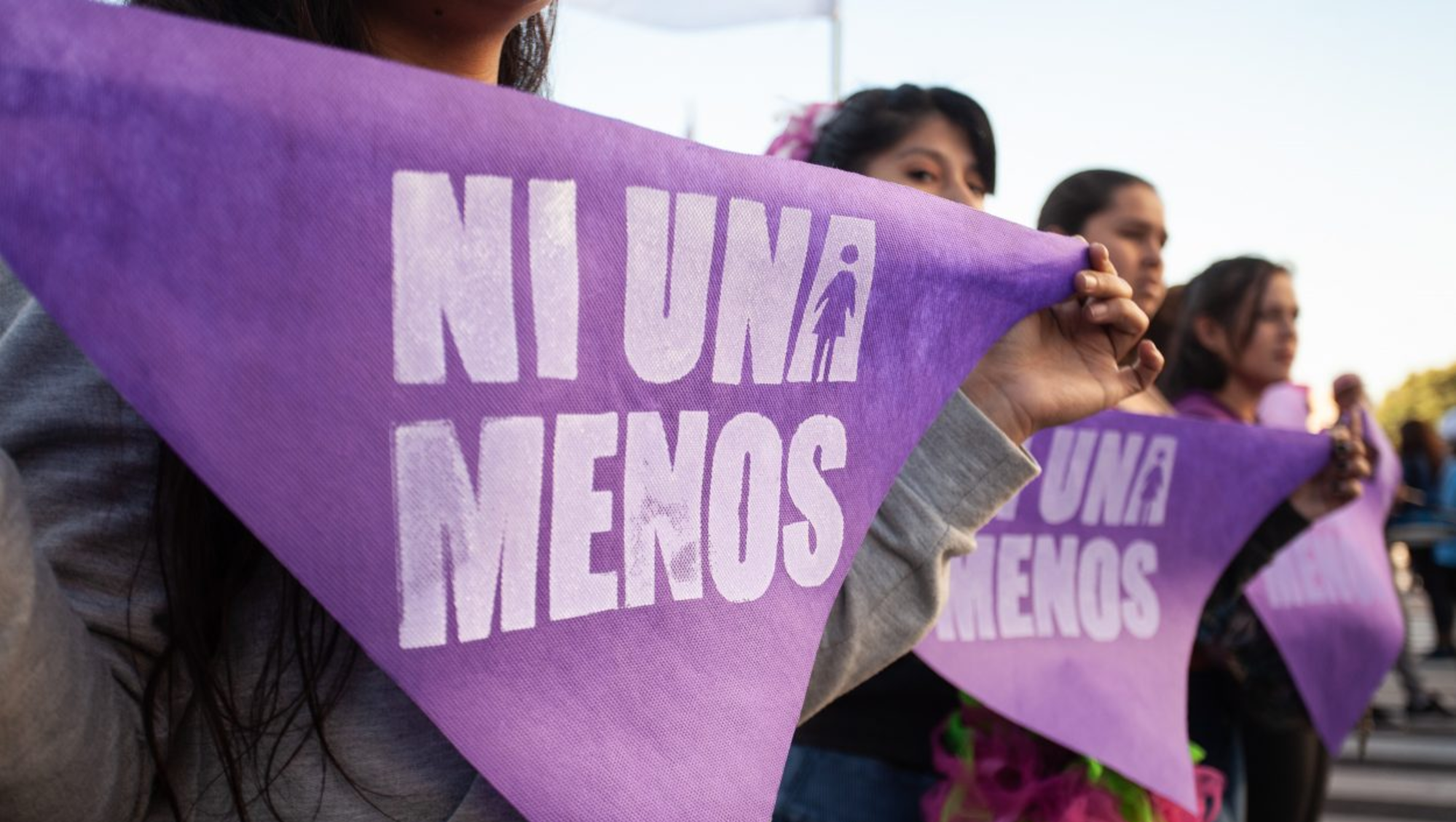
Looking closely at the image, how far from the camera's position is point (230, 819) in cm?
75

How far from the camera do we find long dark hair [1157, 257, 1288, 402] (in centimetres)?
278

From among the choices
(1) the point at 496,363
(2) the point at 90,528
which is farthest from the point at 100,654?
(1) the point at 496,363

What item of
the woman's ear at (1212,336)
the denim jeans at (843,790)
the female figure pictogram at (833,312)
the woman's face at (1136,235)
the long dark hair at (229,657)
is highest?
the woman's face at (1136,235)

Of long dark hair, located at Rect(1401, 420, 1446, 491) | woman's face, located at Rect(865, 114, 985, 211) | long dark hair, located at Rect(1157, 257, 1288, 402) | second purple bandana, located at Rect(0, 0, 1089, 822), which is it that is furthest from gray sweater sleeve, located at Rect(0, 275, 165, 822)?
long dark hair, located at Rect(1401, 420, 1446, 491)

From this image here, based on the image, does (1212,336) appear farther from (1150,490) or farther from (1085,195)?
(1150,490)

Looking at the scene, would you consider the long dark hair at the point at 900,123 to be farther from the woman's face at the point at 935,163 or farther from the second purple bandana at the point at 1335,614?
the second purple bandana at the point at 1335,614

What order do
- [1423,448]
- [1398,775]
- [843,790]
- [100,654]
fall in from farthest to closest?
[1423,448] < [1398,775] < [843,790] < [100,654]

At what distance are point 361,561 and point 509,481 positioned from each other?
94 mm

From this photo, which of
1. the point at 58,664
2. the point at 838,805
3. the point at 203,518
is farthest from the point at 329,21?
the point at 838,805

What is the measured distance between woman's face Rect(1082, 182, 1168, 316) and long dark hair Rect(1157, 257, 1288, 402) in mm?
430

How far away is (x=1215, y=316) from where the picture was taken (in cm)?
285

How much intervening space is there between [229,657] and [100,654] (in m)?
0.08

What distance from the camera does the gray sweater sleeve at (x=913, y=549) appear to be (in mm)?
959

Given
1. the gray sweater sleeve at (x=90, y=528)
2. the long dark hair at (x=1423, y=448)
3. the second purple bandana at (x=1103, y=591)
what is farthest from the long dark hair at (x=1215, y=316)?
the long dark hair at (x=1423, y=448)
